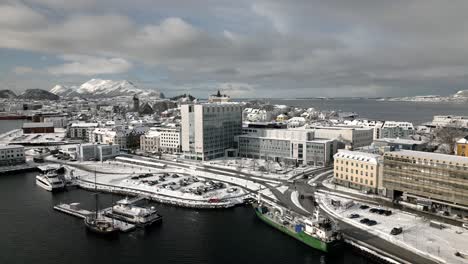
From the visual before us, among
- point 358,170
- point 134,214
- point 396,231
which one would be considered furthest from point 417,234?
point 134,214

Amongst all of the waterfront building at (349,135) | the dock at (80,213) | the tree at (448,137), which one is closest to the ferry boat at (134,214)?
the dock at (80,213)

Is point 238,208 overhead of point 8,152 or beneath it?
beneath

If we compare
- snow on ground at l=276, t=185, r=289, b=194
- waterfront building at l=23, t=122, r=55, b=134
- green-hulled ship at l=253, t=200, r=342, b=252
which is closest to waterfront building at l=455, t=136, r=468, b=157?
snow on ground at l=276, t=185, r=289, b=194

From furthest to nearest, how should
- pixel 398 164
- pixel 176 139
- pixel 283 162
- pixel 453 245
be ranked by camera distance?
pixel 176 139 → pixel 283 162 → pixel 398 164 → pixel 453 245

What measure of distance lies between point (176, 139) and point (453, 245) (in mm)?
48450

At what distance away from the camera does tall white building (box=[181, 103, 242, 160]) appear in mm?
55938

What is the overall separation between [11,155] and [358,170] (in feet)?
171

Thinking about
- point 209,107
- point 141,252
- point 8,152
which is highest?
point 209,107

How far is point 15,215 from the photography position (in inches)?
1294

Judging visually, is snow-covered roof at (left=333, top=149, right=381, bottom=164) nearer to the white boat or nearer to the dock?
the dock

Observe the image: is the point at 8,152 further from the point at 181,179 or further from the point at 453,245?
the point at 453,245

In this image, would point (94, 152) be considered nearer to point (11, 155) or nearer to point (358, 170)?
point (11, 155)

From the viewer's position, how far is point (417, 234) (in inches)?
989

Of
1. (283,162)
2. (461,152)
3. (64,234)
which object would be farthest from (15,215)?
(461,152)
